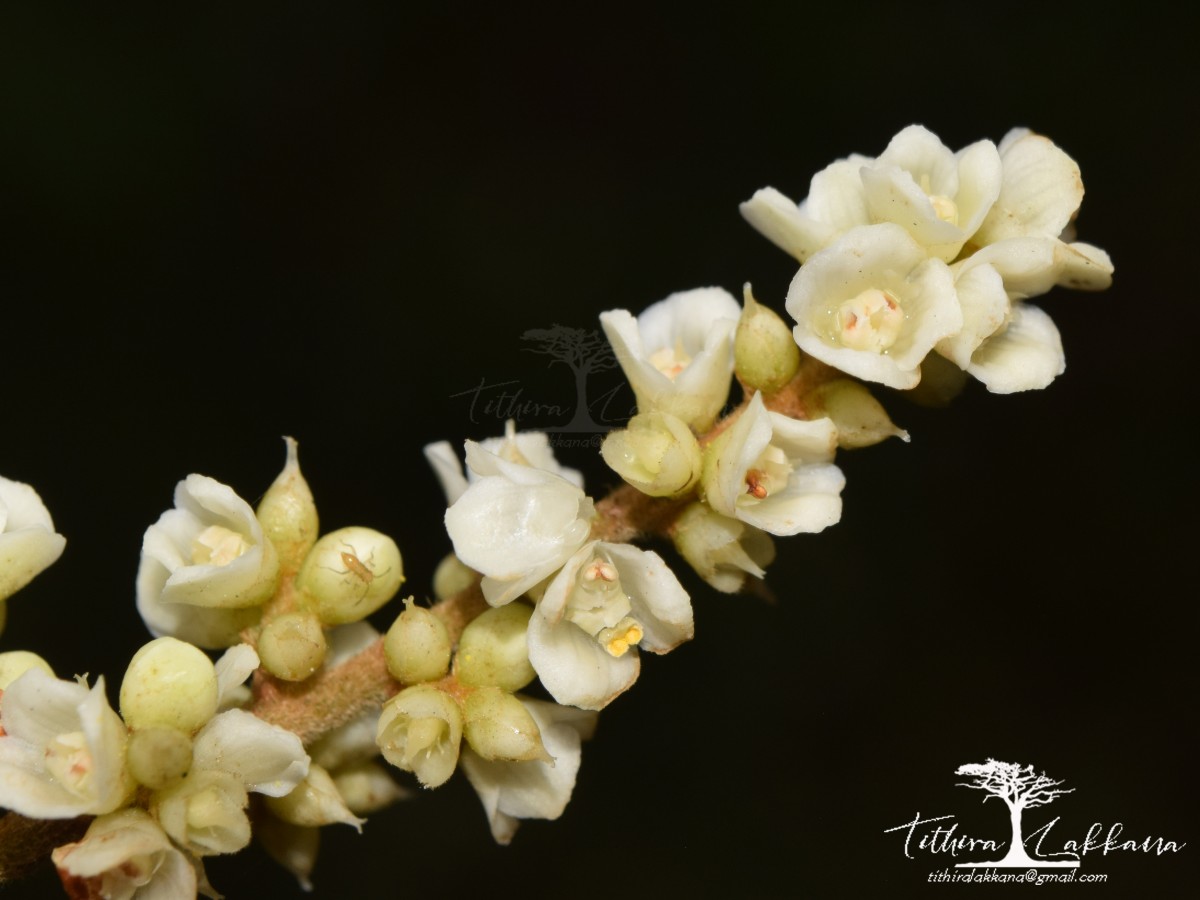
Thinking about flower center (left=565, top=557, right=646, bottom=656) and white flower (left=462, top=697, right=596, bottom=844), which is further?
white flower (left=462, top=697, right=596, bottom=844)

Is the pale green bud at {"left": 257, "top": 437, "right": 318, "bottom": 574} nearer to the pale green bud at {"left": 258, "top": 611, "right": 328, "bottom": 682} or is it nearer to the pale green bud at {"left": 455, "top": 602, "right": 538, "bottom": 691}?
the pale green bud at {"left": 258, "top": 611, "right": 328, "bottom": 682}

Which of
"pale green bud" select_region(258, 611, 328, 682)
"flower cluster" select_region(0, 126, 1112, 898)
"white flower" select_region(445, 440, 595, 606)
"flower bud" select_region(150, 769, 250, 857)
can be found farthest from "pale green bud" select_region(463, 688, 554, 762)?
"flower bud" select_region(150, 769, 250, 857)

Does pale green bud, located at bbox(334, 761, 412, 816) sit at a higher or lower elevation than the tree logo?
higher

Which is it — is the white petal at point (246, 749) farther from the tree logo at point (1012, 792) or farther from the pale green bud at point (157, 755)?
the tree logo at point (1012, 792)

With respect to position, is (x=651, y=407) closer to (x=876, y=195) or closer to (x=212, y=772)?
(x=876, y=195)

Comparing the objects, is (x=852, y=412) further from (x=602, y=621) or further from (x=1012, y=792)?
(x=1012, y=792)

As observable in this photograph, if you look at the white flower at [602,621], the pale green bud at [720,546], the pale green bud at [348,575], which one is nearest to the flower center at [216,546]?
the pale green bud at [348,575]
